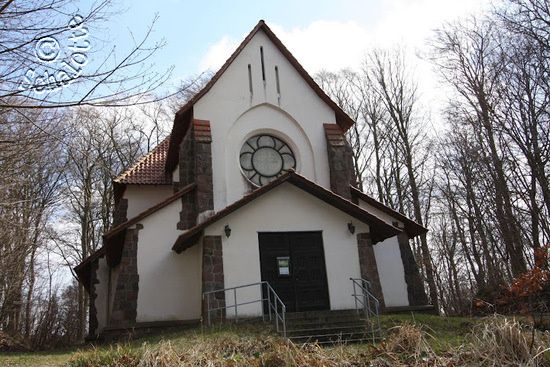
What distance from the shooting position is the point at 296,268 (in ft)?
47.2

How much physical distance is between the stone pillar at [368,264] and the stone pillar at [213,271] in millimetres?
3973

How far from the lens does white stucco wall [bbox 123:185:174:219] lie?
20484mm

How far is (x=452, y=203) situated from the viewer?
A: 28.0m

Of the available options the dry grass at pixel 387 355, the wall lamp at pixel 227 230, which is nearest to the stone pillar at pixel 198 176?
the wall lamp at pixel 227 230

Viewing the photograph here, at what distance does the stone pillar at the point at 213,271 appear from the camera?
1335 centimetres

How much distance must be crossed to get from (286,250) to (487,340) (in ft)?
27.2

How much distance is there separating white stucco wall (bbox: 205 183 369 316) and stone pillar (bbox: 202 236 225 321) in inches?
5.8

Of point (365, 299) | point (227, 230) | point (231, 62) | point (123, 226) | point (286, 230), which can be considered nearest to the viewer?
point (365, 299)

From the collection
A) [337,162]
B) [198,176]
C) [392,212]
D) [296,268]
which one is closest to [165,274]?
[198,176]

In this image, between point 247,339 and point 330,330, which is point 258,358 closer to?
point 247,339

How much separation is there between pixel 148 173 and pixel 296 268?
9.35 metres

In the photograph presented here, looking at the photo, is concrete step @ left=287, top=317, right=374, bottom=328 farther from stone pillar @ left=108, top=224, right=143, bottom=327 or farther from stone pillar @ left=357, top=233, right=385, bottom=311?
stone pillar @ left=108, top=224, right=143, bottom=327

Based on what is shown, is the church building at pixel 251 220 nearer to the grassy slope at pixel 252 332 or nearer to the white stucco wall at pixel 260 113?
the white stucco wall at pixel 260 113

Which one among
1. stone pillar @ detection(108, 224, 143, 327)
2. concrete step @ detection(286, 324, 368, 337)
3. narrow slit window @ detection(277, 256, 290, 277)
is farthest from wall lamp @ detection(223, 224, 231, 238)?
concrete step @ detection(286, 324, 368, 337)
